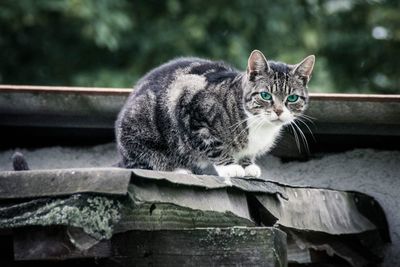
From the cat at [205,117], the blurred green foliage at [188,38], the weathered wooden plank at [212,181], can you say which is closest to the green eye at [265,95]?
the cat at [205,117]

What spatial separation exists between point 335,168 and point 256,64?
651mm

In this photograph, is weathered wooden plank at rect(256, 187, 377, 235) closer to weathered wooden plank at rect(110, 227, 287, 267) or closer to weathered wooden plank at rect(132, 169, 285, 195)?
weathered wooden plank at rect(132, 169, 285, 195)

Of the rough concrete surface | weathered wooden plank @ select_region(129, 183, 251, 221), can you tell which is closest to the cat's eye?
the rough concrete surface

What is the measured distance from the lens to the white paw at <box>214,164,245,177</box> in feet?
13.4

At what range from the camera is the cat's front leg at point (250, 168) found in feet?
13.6

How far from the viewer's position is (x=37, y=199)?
8.35ft

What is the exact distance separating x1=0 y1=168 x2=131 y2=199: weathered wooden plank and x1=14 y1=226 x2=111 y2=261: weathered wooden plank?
0.10 metres

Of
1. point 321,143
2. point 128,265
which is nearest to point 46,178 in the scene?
point 128,265

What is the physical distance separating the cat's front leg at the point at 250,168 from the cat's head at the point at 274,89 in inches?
8.2

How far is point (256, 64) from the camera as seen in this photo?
177 inches

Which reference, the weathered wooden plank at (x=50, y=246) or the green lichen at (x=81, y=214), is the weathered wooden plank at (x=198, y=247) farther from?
the green lichen at (x=81, y=214)

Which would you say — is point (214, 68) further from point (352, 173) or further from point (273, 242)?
point (273, 242)

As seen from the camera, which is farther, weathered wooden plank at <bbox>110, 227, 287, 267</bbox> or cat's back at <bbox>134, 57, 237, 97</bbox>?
cat's back at <bbox>134, 57, 237, 97</bbox>

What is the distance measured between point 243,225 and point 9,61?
35.1 feet
